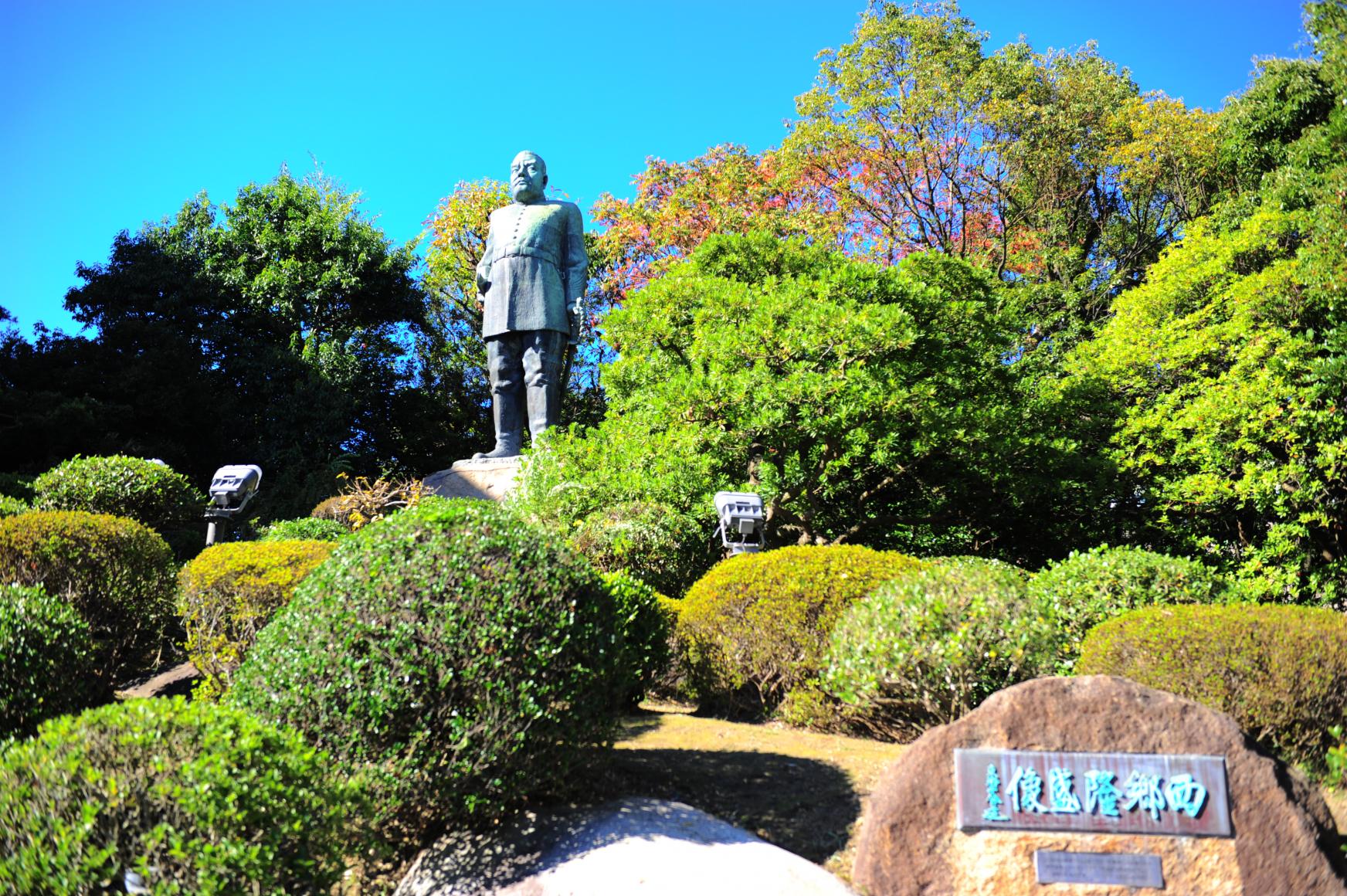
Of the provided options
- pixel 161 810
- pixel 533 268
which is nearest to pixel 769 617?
pixel 161 810

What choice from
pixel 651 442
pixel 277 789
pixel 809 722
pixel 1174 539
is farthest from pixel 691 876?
pixel 1174 539

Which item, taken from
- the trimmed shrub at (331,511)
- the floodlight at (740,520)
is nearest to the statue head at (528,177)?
the trimmed shrub at (331,511)

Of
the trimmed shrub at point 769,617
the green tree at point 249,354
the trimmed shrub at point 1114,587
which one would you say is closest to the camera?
the trimmed shrub at point 1114,587

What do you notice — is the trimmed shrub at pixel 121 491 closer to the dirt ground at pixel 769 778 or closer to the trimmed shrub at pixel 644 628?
the trimmed shrub at pixel 644 628

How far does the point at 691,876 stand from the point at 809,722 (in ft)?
6.89

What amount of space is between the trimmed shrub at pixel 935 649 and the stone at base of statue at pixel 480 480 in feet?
22.2

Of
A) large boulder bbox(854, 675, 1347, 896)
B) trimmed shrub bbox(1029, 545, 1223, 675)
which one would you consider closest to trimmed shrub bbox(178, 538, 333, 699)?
large boulder bbox(854, 675, 1347, 896)

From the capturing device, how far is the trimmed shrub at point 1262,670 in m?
4.25

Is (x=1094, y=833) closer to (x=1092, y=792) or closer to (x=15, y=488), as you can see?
(x=1092, y=792)

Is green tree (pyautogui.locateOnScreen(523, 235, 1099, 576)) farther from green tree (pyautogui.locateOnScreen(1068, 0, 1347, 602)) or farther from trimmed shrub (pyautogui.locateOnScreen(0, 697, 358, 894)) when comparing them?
trimmed shrub (pyautogui.locateOnScreen(0, 697, 358, 894))

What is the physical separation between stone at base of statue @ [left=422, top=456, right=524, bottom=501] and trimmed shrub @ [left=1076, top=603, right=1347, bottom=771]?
7.88 metres

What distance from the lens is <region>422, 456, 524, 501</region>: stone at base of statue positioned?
11.3m

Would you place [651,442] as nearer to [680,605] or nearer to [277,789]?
[680,605]

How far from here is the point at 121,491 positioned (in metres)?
9.15
